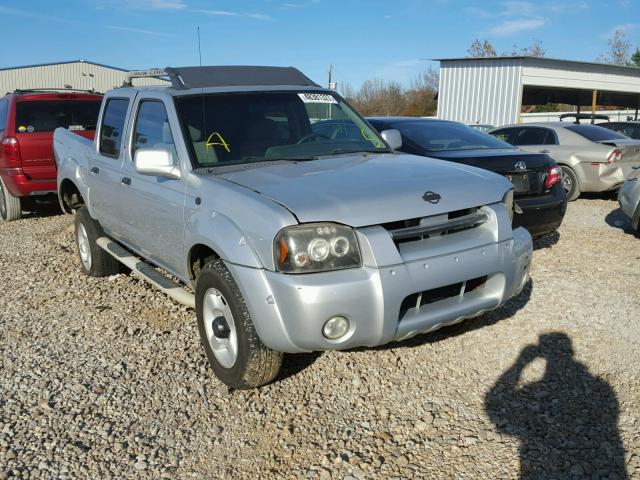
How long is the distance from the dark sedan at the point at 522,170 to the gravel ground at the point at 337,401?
1.02 metres

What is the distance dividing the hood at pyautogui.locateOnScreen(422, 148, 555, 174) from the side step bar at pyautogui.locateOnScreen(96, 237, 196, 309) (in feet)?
10.5

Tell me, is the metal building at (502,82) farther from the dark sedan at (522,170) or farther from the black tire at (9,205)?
the black tire at (9,205)

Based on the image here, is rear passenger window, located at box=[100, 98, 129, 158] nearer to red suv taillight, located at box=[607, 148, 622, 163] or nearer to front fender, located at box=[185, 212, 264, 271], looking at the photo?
front fender, located at box=[185, 212, 264, 271]

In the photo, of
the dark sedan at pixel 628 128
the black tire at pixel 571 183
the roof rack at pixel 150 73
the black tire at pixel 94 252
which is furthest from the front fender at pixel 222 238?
the dark sedan at pixel 628 128

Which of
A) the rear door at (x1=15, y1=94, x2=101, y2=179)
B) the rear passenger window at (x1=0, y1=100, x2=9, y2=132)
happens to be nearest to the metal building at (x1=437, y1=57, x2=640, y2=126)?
the rear door at (x1=15, y1=94, x2=101, y2=179)

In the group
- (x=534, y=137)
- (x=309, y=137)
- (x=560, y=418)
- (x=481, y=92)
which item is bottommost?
(x=560, y=418)

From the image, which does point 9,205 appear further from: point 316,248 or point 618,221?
point 618,221

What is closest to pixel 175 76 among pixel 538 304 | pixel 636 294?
pixel 538 304

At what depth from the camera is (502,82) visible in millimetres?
24500

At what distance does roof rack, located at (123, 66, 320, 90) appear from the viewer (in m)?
4.60

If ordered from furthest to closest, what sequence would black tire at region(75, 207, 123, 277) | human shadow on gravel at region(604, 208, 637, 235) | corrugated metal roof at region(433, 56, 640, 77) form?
corrugated metal roof at region(433, 56, 640, 77) < human shadow on gravel at region(604, 208, 637, 235) < black tire at region(75, 207, 123, 277)

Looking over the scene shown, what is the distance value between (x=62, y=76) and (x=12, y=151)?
41.2 metres

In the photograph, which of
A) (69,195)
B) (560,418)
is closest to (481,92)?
(69,195)

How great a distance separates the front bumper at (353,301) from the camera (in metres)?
3.06
